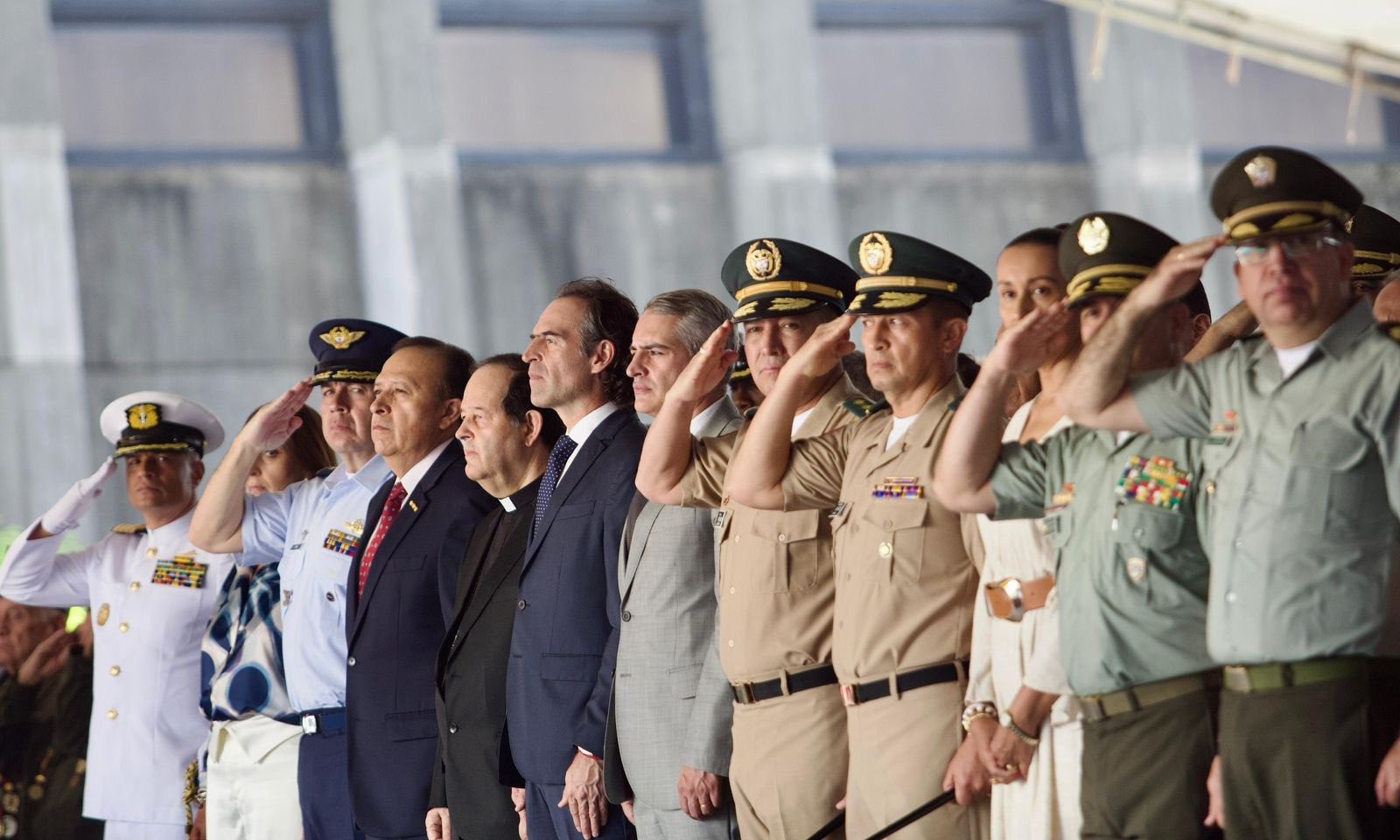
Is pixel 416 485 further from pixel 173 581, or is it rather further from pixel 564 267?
pixel 564 267

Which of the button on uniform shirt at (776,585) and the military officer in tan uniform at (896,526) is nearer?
the military officer in tan uniform at (896,526)

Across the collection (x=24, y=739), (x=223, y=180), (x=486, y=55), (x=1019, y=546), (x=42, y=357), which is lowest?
(x=24, y=739)

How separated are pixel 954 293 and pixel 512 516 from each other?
1392 mm

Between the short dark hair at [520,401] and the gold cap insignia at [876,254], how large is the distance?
1143 millimetres

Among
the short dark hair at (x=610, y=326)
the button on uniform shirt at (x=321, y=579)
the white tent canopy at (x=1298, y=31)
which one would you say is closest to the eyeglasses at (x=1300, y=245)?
the short dark hair at (x=610, y=326)

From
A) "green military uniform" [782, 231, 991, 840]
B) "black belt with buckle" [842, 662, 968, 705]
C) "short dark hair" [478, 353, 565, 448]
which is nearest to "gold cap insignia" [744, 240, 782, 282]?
"green military uniform" [782, 231, 991, 840]

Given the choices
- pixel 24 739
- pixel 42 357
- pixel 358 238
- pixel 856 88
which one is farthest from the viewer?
pixel 856 88

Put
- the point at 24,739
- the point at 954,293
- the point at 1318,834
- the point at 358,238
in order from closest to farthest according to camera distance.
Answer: the point at 1318,834
the point at 954,293
the point at 24,739
the point at 358,238

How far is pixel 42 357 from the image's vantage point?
29.8 feet

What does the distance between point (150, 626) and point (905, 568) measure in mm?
2918

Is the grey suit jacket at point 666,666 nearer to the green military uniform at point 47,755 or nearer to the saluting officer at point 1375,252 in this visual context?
the saluting officer at point 1375,252

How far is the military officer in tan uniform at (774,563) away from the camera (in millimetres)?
3391

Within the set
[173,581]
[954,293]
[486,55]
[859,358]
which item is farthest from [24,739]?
[486,55]

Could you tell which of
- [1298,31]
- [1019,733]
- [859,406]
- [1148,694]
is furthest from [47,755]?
[1298,31]
